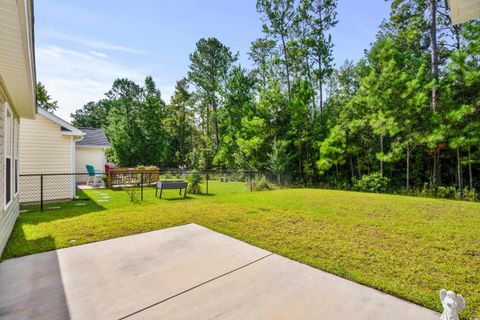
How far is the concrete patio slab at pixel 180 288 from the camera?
6.89 feet

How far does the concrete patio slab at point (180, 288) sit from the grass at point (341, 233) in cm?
39

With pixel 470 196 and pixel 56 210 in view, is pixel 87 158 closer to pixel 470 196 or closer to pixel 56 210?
pixel 56 210

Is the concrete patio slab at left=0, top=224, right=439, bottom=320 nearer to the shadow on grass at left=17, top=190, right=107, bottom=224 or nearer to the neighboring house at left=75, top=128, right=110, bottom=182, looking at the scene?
the shadow on grass at left=17, top=190, right=107, bottom=224

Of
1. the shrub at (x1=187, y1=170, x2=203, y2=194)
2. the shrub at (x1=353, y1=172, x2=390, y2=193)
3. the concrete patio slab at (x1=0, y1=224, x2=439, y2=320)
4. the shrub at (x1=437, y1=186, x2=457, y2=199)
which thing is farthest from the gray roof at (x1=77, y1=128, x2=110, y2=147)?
the shrub at (x1=437, y1=186, x2=457, y2=199)

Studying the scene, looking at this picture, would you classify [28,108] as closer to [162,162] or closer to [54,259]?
[54,259]

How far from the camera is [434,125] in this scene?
1063 centimetres

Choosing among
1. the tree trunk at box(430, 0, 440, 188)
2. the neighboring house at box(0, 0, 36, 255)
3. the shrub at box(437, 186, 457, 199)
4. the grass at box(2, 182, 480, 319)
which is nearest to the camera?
the neighboring house at box(0, 0, 36, 255)

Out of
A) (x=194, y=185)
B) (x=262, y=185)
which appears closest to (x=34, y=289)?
(x=194, y=185)

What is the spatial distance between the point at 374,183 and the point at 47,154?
48.2ft

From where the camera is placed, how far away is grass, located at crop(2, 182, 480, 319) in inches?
111

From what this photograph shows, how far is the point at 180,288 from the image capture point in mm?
2504

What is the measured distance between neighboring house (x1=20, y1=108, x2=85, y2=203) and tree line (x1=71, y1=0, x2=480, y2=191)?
11078mm

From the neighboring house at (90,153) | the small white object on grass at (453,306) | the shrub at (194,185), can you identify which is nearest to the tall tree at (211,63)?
the neighboring house at (90,153)

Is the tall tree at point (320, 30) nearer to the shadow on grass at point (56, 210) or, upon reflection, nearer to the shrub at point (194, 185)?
the shrub at point (194, 185)
